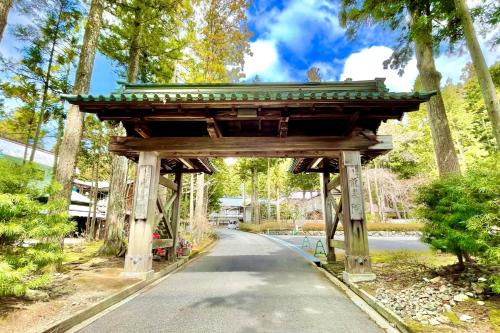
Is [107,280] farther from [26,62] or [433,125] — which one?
[26,62]

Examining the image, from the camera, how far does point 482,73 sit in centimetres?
546

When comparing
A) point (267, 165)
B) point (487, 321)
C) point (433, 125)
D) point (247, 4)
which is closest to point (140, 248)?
point (487, 321)

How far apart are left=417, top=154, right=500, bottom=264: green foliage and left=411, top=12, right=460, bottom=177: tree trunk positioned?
322cm

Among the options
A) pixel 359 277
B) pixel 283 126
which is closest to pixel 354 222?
pixel 359 277

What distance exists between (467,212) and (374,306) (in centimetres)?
224

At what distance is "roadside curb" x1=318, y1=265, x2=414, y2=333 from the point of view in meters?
3.07

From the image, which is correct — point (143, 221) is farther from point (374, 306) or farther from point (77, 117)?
point (374, 306)

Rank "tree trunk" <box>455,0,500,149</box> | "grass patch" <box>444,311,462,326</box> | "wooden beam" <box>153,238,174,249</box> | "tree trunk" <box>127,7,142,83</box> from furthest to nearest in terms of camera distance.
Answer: "tree trunk" <box>127,7,142,83</box> < "wooden beam" <box>153,238,174,249</box> < "tree trunk" <box>455,0,500,149</box> < "grass patch" <box>444,311,462,326</box>

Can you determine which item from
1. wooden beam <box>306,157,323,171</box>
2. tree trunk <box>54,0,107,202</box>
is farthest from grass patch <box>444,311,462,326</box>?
tree trunk <box>54,0,107,202</box>

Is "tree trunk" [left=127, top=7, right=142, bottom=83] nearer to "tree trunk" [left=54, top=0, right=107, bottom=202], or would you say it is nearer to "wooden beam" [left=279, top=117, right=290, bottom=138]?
"tree trunk" [left=54, top=0, right=107, bottom=202]

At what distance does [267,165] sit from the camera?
33.6m

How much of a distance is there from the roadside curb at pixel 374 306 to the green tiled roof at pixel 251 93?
383 centimetres

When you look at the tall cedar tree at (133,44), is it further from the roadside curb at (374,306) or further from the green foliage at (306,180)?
the green foliage at (306,180)

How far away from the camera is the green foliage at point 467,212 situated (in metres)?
3.44
